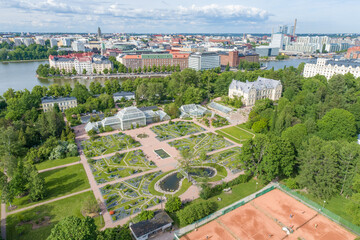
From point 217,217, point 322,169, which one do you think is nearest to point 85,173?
point 217,217

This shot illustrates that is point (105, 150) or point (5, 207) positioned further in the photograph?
point (105, 150)

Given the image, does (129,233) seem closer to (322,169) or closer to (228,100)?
(322,169)

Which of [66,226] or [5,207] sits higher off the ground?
[66,226]

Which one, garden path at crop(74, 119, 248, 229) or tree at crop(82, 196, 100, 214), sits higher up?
tree at crop(82, 196, 100, 214)

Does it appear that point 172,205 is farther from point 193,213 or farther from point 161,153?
point 161,153

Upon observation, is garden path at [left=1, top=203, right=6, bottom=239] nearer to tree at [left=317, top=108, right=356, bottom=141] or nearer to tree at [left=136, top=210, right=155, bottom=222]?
tree at [left=136, top=210, right=155, bottom=222]

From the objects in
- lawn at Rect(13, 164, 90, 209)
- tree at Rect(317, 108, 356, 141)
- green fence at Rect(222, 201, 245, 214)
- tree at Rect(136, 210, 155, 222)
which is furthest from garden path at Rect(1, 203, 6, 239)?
tree at Rect(317, 108, 356, 141)
